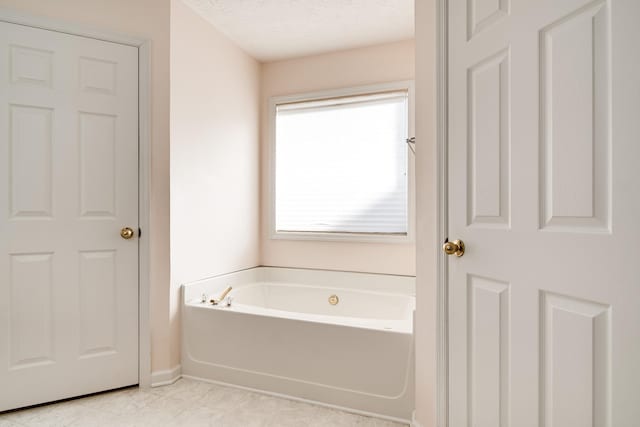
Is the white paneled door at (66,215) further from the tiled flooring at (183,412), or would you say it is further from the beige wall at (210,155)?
the beige wall at (210,155)

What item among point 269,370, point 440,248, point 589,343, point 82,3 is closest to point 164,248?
point 269,370

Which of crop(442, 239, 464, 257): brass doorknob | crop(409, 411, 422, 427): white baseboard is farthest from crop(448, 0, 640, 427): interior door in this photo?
crop(409, 411, 422, 427): white baseboard

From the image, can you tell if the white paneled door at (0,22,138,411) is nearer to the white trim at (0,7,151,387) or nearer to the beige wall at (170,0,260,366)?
the white trim at (0,7,151,387)

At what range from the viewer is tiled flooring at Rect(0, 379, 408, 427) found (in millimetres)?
1859

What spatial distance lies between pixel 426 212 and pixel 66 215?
1962 mm

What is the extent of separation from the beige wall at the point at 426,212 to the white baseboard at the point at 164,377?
1.52m

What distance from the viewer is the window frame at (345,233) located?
2.90 metres

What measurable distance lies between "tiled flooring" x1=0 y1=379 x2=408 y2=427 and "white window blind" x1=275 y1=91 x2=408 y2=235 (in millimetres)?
1481

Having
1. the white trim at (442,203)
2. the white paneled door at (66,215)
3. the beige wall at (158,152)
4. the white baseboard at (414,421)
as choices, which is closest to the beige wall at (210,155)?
the beige wall at (158,152)

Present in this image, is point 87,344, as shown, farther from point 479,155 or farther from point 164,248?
point 479,155

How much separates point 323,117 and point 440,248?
2.09 metres

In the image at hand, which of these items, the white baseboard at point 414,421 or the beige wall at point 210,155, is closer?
the white baseboard at point 414,421

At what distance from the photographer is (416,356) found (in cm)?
175

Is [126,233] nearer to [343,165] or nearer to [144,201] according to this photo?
[144,201]
